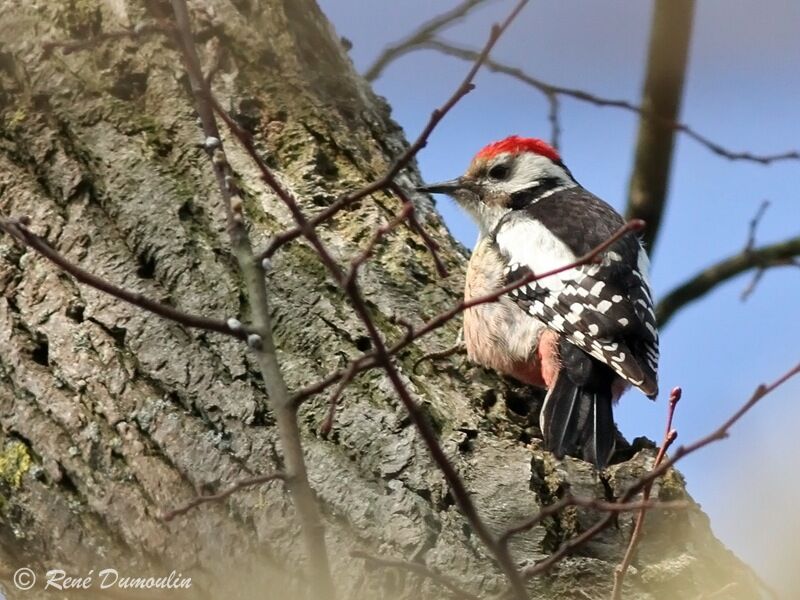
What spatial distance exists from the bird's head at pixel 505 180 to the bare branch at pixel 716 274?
70 cm

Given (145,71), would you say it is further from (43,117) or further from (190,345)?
(190,345)

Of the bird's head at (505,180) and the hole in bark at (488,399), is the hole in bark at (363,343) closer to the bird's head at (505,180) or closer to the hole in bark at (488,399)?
the hole in bark at (488,399)

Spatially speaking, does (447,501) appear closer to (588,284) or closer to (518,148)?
(588,284)

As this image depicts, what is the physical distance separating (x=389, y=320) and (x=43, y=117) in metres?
1.19

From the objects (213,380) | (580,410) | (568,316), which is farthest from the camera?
(568,316)

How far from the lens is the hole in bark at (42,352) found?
2.73m

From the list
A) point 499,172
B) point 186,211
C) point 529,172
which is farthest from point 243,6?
point 529,172

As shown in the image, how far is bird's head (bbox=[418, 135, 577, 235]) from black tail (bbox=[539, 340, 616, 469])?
110 cm

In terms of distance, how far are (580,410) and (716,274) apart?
1868 mm

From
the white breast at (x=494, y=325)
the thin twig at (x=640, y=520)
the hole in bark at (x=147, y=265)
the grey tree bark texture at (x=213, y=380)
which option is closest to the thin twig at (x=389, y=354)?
the thin twig at (x=640, y=520)

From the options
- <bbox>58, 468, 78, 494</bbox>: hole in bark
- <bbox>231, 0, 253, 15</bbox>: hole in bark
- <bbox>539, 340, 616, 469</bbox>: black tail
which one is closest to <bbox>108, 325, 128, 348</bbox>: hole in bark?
<bbox>58, 468, 78, 494</bbox>: hole in bark

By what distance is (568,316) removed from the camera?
382 centimetres

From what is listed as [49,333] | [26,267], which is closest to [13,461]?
[49,333]

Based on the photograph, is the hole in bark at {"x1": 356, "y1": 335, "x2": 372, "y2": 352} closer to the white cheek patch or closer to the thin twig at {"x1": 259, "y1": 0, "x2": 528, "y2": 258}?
the thin twig at {"x1": 259, "y1": 0, "x2": 528, "y2": 258}
